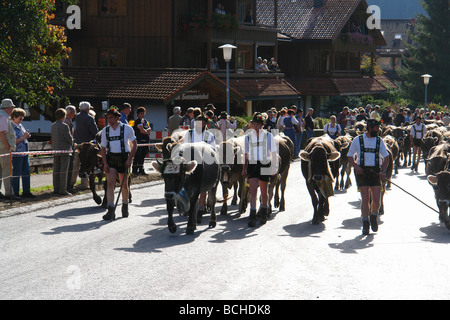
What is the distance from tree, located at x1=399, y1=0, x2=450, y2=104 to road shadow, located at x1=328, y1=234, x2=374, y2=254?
54907mm

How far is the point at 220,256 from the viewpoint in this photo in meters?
10.6

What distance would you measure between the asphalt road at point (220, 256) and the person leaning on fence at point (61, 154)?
1.08 meters

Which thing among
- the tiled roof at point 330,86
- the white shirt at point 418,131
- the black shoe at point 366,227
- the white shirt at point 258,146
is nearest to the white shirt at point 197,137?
the white shirt at point 258,146

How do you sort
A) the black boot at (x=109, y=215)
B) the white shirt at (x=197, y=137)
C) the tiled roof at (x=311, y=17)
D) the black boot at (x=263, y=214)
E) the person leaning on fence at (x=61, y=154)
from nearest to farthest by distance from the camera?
the black boot at (x=263, y=214), the black boot at (x=109, y=215), the white shirt at (x=197, y=137), the person leaning on fence at (x=61, y=154), the tiled roof at (x=311, y=17)

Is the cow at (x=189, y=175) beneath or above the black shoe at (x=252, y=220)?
above

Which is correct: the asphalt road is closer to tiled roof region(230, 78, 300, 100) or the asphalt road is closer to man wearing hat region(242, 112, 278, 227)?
man wearing hat region(242, 112, 278, 227)

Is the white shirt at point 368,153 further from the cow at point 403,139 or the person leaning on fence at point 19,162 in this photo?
the cow at point 403,139

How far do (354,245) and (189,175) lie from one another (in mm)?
2996

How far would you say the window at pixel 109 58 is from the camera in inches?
1503

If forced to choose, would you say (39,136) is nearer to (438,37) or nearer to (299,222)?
(299,222)

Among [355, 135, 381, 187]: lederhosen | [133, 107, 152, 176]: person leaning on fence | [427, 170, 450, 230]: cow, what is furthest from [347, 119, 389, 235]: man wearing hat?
[133, 107, 152, 176]: person leaning on fence

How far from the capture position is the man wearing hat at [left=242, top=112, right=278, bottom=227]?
525 inches

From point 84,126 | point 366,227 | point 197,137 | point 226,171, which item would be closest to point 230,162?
point 226,171

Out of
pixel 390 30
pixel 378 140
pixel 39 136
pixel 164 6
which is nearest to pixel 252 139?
pixel 378 140
